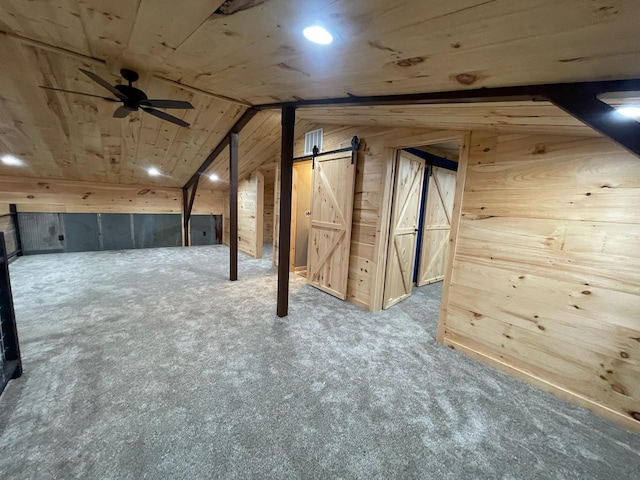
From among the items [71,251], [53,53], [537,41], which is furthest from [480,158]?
[71,251]

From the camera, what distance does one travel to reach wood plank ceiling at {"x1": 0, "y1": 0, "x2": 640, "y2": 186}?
888 mm

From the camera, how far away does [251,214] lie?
5.82 meters

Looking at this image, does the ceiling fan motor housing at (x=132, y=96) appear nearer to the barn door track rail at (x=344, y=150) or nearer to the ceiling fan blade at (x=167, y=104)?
the ceiling fan blade at (x=167, y=104)

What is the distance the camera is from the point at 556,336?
187cm

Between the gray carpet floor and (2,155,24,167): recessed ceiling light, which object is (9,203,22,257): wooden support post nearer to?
(2,155,24,167): recessed ceiling light

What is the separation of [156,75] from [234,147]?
63.5 inches

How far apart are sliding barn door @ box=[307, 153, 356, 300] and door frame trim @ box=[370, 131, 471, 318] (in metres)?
0.46

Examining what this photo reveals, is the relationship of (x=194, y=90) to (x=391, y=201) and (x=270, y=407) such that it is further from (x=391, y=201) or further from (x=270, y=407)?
(x=270, y=407)

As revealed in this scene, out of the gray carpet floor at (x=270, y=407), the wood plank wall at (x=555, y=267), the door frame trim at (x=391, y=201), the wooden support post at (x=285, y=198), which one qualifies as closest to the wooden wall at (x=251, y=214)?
the wooden support post at (x=285, y=198)

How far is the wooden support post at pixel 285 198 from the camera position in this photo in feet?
8.88

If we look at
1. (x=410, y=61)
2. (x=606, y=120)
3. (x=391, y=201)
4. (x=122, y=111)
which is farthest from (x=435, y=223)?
(x=122, y=111)

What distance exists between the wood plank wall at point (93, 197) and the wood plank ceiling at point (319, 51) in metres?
2.73

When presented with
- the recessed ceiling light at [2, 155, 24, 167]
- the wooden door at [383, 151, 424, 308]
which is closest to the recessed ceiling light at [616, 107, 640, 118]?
the wooden door at [383, 151, 424, 308]

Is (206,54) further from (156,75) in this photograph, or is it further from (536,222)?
(536,222)
